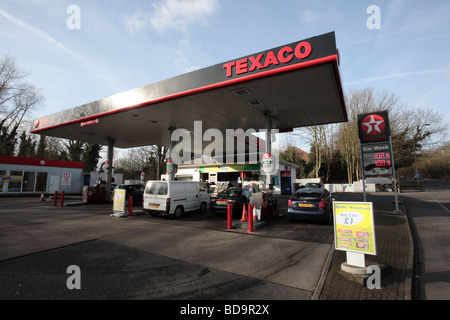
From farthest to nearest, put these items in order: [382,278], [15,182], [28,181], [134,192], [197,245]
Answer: [28,181], [15,182], [134,192], [197,245], [382,278]

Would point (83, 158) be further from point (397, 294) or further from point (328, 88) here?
point (397, 294)

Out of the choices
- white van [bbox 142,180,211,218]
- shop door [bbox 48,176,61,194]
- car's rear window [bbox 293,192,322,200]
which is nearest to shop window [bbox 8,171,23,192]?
shop door [bbox 48,176,61,194]

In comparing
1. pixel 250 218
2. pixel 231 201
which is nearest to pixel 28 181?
pixel 231 201

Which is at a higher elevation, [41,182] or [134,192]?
[41,182]

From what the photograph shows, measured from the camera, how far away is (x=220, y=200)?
34.7ft

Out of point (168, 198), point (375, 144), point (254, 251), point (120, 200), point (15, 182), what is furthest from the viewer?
point (15, 182)

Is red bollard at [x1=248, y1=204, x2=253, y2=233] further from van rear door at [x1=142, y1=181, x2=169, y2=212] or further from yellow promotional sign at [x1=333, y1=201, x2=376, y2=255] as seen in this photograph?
van rear door at [x1=142, y1=181, x2=169, y2=212]

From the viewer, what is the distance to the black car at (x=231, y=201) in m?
10.3

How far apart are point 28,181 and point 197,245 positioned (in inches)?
1024

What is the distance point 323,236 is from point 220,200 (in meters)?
4.89

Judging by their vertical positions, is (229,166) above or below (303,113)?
below

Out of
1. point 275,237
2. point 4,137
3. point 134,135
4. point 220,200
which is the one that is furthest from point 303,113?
point 4,137

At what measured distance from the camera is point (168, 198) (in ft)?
32.2

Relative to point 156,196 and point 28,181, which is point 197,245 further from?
point 28,181
